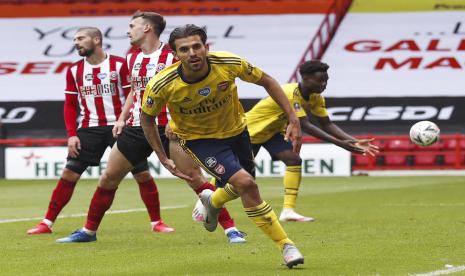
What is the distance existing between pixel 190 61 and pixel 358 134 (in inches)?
868

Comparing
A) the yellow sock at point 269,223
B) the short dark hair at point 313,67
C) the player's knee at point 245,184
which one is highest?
the short dark hair at point 313,67

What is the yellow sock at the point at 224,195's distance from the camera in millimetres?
8414

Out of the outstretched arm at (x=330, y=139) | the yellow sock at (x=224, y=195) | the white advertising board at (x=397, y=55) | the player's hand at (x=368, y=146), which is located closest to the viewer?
the yellow sock at (x=224, y=195)

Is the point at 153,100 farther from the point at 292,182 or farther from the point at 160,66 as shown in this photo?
the point at 292,182

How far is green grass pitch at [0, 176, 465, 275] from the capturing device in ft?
25.4

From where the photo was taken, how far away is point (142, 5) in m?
33.0

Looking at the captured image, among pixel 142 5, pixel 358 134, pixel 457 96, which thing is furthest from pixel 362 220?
pixel 142 5

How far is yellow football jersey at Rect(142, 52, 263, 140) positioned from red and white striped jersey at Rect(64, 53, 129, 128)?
102 inches

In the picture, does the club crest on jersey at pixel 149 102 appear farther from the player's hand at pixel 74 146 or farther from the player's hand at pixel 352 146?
the player's hand at pixel 352 146

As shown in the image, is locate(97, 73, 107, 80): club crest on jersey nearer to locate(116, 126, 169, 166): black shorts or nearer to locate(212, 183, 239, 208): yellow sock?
locate(116, 126, 169, 166): black shorts

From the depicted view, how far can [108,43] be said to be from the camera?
33344 mm

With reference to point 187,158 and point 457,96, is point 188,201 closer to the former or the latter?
point 187,158

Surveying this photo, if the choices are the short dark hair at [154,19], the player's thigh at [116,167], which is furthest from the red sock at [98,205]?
the short dark hair at [154,19]

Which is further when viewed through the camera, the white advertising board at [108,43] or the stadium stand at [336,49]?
the white advertising board at [108,43]
